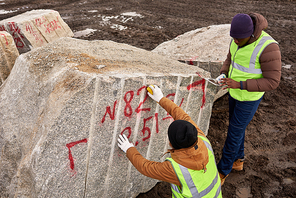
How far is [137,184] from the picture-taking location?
2.77 metres

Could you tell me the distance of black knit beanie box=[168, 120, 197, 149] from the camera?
1.62 metres

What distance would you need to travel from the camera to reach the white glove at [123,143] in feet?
7.25

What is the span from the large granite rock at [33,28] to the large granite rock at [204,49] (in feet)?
11.9

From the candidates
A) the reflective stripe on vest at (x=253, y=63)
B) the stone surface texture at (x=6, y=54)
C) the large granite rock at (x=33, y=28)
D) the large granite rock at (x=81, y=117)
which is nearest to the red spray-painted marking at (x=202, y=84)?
the large granite rock at (x=81, y=117)

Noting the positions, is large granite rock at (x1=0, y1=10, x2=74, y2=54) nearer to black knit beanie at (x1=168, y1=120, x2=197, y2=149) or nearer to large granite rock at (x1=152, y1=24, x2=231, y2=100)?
large granite rock at (x1=152, y1=24, x2=231, y2=100)

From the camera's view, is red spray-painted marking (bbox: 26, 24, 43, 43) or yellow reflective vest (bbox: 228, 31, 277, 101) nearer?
yellow reflective vest (bbox: 228, 31, 277, 101)

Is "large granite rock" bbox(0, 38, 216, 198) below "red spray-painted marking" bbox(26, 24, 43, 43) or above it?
above

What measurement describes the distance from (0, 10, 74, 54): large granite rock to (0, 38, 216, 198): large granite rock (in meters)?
3.82

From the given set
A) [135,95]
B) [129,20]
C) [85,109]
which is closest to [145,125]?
[135,95]

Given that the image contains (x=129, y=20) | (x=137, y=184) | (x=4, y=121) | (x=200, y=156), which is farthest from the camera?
(x=129, y=20)

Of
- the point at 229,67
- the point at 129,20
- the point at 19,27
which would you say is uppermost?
the point at 229,67

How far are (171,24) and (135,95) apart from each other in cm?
773

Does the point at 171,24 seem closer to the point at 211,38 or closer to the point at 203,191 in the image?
the point at 211,38

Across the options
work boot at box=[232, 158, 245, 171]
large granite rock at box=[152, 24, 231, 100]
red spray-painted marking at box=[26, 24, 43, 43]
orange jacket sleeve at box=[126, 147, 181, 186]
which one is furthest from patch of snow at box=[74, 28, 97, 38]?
orange jacket sleeve at box=[126, 147, 181, 186]
